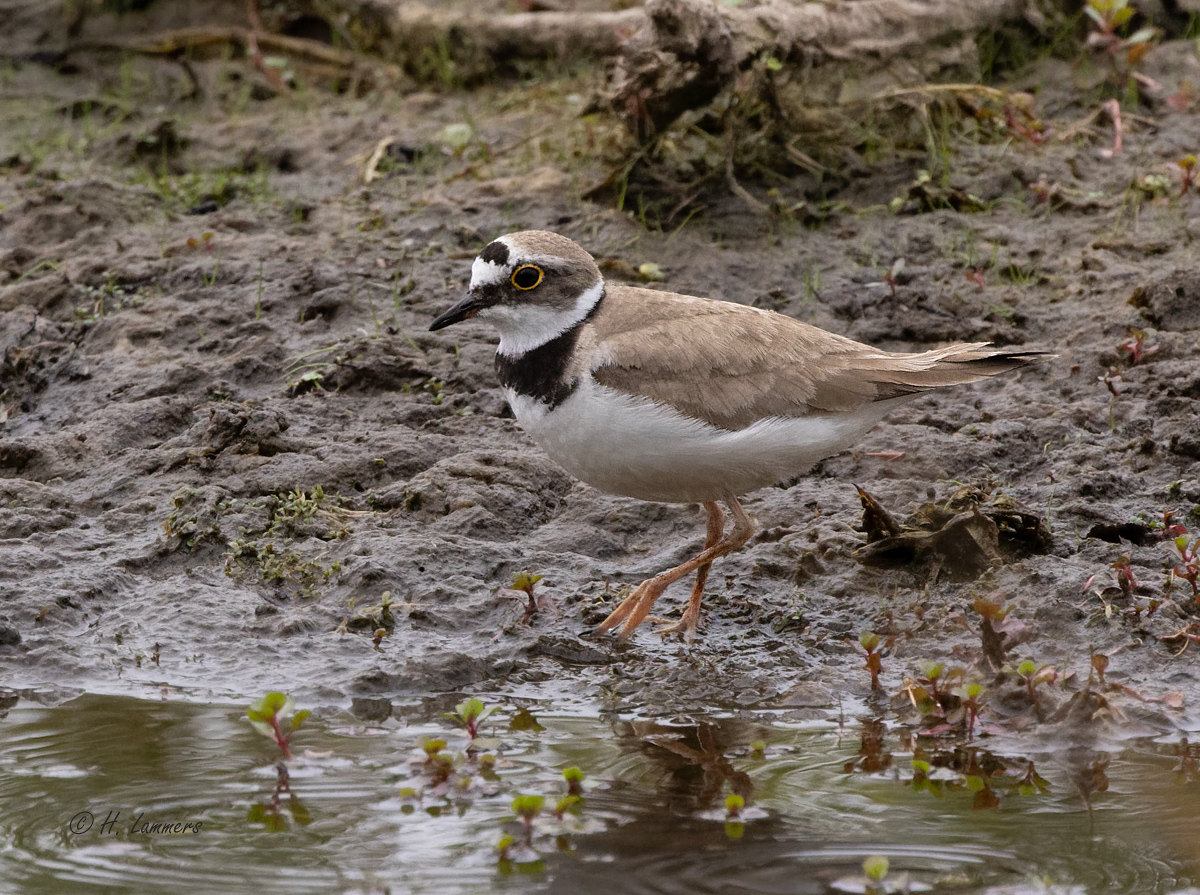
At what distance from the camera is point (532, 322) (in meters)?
5.71

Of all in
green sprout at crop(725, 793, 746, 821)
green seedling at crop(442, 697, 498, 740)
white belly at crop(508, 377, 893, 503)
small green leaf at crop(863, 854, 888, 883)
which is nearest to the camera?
small green leaf at crop(863, 854, 888, 883)

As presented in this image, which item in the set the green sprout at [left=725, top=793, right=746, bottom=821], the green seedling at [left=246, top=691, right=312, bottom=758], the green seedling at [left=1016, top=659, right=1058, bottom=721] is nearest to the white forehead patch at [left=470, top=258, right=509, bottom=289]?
the green seedling at [left=246, top=691, right=312, bottom=758]

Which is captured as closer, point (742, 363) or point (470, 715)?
point (470, 715)

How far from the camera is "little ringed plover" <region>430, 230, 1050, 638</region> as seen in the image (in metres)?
5.39

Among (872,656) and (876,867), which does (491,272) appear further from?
(876,867)

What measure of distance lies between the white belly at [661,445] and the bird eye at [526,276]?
0.44m

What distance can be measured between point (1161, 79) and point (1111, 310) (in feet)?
10.8

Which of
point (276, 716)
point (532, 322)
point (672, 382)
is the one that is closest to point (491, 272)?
point (532, 322)

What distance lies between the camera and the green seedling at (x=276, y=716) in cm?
448

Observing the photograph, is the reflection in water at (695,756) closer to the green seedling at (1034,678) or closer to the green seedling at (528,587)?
the green seedling at (528,587)

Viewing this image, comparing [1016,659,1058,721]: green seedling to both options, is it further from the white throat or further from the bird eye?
the bird eye

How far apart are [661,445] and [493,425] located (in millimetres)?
1934

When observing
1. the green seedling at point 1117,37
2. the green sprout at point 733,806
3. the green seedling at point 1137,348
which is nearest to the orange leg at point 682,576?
the green sprout at point 733,806

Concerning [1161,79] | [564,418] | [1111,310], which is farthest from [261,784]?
[1161,79]
